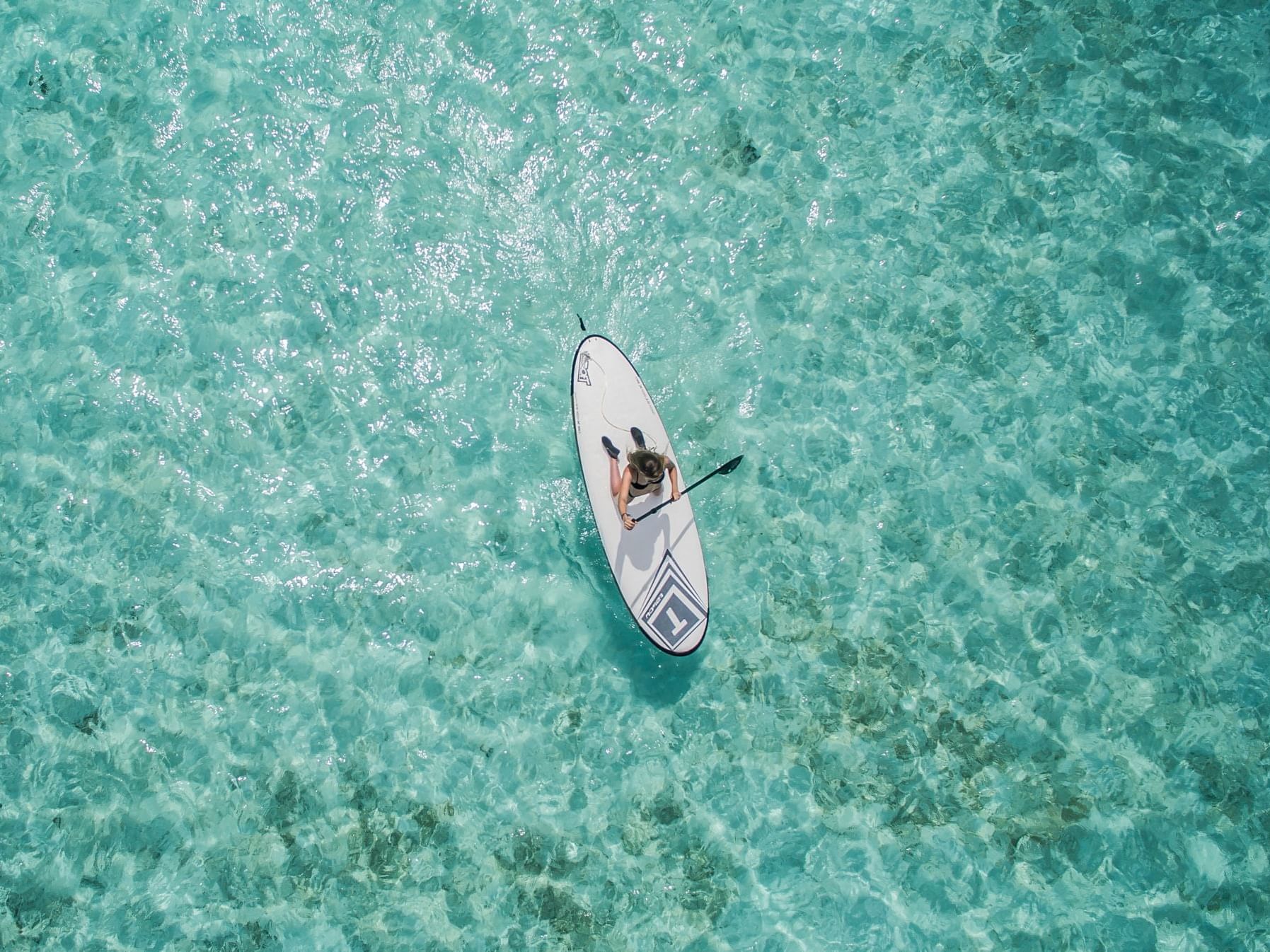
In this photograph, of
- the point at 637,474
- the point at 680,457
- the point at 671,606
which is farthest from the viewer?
the point at 680,457

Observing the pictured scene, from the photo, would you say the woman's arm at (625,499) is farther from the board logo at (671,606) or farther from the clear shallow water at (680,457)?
the clear shallow water at (680,457)

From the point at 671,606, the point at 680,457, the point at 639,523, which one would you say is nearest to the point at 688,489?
the point at 639,523

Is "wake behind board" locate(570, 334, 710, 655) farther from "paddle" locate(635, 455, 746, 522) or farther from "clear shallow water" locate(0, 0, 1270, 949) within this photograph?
"clear shallow water" locate(0, 0, 1270, 949)

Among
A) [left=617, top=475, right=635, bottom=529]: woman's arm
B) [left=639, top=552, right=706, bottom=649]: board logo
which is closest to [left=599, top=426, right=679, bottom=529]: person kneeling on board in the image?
[left=617, top=475, right=635, bottom=529]: woman's arm

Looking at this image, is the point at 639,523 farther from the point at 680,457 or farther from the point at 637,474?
the point at 680,457

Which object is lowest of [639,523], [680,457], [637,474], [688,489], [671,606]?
[671,606]

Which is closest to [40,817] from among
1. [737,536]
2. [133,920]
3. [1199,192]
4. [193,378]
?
[133,920]

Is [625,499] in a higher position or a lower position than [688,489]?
lower
